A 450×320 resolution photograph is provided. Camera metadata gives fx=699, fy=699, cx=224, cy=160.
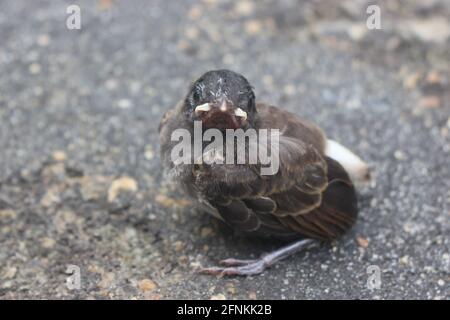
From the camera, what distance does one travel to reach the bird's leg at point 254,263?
4.00 m

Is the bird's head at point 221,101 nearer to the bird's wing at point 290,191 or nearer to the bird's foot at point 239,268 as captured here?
the bird's wing at point 290,191

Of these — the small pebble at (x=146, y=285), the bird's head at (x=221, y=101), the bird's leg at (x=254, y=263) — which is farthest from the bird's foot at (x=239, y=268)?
the bird's head at (x=221, y=101)

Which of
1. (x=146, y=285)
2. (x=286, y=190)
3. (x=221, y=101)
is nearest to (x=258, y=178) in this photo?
(x=286, y=190)

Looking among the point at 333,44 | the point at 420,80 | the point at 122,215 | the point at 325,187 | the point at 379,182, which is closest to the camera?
the point at 325,187

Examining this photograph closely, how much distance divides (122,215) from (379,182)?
68.3 inches

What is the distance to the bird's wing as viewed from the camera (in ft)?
12.8

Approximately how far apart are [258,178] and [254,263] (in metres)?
0.52

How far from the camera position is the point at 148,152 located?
4.97 metres

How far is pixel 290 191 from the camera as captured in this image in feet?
13.1

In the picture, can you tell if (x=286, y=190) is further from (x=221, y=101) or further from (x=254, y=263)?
(x=221, y=101)

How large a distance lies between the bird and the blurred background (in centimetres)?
17

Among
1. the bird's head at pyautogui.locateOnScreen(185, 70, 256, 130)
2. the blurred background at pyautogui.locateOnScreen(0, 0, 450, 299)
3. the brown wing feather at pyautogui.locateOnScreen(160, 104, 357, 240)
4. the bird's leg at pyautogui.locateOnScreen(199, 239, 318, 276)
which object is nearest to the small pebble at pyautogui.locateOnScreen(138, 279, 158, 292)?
the blurred background at pyautogui.locateOnScreen(0, 0, 450, 299)
